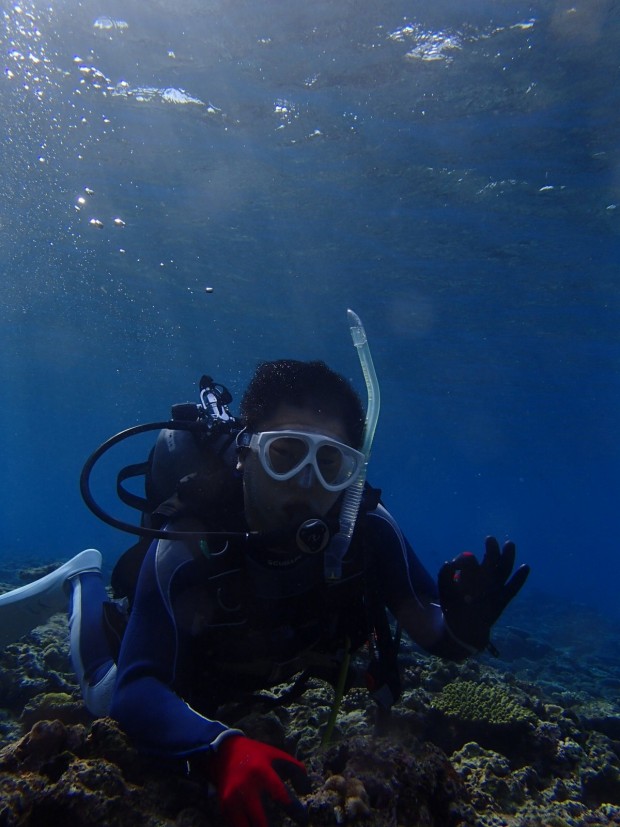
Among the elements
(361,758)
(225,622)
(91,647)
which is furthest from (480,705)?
(91,647)

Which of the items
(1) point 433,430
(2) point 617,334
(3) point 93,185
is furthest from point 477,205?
(1) point 433,430

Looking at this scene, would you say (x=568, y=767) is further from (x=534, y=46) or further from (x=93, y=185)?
(x=93, y=185)

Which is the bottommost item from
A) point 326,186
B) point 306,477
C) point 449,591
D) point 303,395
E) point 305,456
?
point 449,591

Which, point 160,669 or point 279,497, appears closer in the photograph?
point 160,669

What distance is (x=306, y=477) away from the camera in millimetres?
3209

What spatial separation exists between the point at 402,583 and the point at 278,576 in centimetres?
105

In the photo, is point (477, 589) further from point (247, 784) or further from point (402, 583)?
point (247, 784)

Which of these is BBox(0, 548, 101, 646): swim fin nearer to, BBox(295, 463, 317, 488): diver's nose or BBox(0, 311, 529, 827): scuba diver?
BBox(0, 311, 529, 827): scuba diver

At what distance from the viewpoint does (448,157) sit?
1231 cm

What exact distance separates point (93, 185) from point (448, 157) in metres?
9.95

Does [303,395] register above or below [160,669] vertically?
above

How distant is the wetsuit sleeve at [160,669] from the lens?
2371 millimetres

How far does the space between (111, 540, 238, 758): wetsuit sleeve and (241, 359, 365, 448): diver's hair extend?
41.2 inches

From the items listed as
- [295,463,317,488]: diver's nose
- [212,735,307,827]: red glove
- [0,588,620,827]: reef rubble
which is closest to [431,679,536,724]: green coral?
[0,588,620,827]: reef rubble
